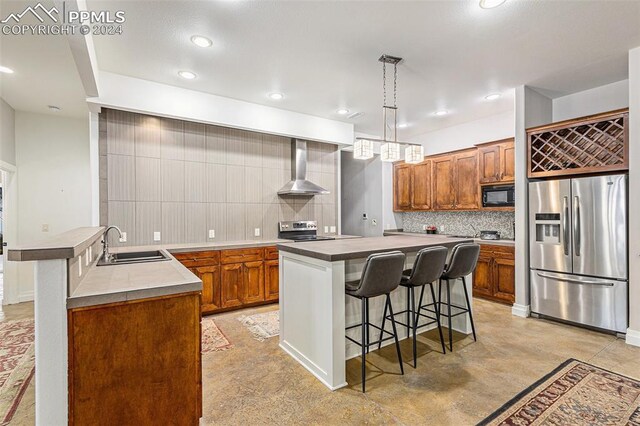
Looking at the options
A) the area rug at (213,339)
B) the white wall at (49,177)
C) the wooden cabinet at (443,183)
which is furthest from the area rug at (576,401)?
the white wall at (49,177)

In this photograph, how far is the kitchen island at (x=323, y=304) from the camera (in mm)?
2410

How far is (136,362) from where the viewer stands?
63.6 inches

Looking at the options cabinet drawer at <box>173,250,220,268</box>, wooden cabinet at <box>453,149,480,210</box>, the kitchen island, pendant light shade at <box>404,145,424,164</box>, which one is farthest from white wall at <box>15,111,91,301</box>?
wooden cabinet at <box>453,149,480,210</box>

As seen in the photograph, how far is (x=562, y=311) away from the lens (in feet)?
12.2

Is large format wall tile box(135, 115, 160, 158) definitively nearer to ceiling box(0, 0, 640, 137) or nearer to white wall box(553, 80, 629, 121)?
ceiling box(0, 0, 640, 137)

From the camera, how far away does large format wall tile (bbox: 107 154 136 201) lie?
3.88m

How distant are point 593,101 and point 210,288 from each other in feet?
18.2

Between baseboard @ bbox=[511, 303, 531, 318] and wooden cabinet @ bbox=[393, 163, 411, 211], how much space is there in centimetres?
278

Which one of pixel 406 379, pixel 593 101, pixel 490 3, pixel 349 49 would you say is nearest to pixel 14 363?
pixel 406 379

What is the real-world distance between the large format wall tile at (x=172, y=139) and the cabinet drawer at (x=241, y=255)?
149cm

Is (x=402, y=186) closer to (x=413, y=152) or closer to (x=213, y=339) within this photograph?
(x=413, y=152)

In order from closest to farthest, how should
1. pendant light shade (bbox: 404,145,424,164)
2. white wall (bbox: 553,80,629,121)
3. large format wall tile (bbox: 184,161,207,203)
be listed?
pendant light shade (bbox: 404,145,424,164)
white wall (bbox: 553,80,629,121)
large format wall tile (bbox: 184,161,207,203)

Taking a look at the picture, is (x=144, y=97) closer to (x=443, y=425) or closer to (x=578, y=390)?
(x=443, y=425)

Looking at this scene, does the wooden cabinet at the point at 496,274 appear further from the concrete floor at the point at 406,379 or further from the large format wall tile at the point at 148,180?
the large format wall tile at the point at 148,180
